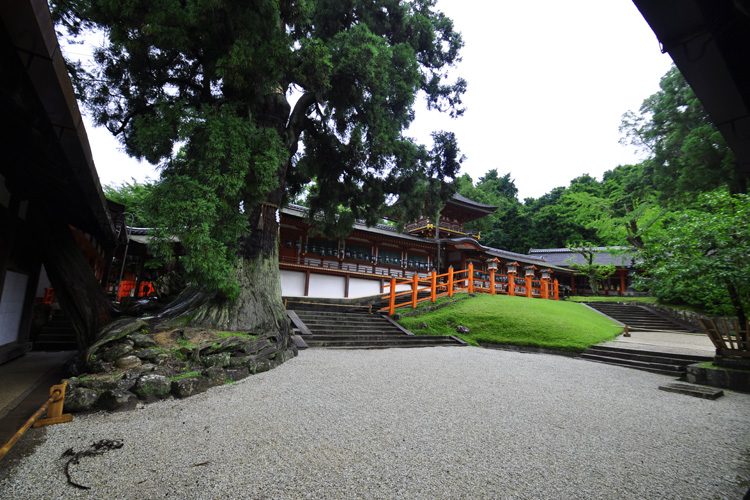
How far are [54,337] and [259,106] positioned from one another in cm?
660

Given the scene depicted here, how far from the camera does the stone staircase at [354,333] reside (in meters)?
7.96

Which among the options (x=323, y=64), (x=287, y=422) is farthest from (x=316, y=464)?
(x=323, y=64)

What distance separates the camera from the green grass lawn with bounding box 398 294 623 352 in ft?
28.9

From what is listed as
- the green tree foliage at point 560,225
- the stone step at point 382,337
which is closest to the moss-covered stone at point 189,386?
the stone step at point 382,337

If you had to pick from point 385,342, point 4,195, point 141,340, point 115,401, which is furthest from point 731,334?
point 4,195

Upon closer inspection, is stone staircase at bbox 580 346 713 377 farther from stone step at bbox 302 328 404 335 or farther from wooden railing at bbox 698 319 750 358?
stone step at bbox 302 328 404 335

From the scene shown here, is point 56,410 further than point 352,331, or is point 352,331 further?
point 352,331

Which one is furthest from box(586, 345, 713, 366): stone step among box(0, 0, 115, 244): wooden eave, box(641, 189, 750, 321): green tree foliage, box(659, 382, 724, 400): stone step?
box(0, 0, 115, 244): wooden eave

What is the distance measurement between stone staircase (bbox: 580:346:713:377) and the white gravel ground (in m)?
1.78

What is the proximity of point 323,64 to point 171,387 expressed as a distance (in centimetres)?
526

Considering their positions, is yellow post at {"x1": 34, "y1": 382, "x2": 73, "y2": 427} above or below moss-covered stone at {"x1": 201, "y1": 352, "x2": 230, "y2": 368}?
below

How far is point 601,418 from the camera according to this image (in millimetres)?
3527

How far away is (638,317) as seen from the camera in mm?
15273

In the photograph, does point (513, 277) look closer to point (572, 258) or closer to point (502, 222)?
point (572, 258)
